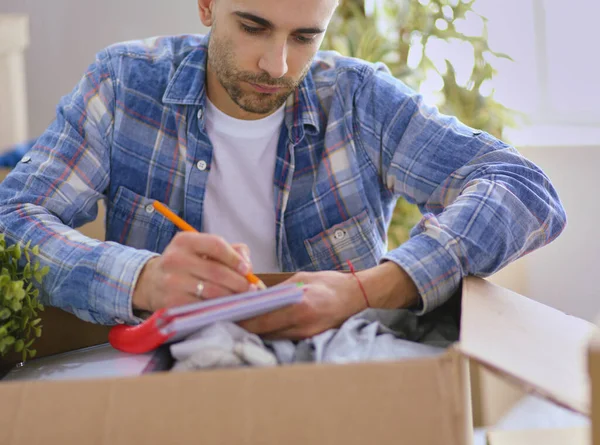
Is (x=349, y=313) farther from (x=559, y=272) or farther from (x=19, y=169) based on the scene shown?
(x=559, y=272)

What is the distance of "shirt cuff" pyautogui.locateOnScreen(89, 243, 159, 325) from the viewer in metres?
0.94

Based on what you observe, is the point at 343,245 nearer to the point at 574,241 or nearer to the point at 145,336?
the point at 145,336

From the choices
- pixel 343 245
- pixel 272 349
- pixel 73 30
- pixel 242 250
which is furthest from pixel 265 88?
pixel 73 30

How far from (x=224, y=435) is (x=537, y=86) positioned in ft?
7.82

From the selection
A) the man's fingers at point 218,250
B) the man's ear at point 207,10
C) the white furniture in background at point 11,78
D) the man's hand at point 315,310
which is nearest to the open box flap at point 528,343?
the man's hand at point 315,310

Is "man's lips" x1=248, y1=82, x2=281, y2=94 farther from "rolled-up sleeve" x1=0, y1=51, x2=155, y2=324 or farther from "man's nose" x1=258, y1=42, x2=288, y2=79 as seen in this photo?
"rolled-up sleeve" x1=0, y1=51, x2=155, y2=324

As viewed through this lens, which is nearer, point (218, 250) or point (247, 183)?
point (218, 250)

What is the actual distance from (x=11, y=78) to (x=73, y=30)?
50cm

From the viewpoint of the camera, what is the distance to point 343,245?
4.33ft

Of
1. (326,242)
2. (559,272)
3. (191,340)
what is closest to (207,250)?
(191,340)

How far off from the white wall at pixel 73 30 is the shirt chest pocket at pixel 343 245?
1.66m

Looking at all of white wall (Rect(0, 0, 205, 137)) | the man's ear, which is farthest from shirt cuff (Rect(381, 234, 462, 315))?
white wall (Rect(0, 0, 205, 137))

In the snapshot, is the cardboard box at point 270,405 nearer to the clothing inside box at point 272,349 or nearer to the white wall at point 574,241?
the clothing inside box at point 272,349

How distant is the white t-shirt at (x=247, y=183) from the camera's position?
4.49ft
